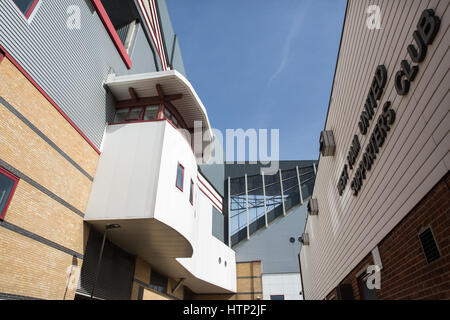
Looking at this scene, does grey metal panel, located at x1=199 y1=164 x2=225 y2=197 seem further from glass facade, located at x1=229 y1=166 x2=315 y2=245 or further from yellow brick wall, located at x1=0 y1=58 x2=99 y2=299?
yellow brick wall, located at x1=0 y1=58 x2=99 y2=299

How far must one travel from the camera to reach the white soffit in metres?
11.9

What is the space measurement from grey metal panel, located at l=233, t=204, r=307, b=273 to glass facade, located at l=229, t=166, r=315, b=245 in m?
0.74

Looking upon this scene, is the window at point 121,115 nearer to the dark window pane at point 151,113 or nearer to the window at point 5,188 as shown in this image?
the dark window pane at point 151,113

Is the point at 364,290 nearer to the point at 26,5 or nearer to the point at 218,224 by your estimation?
the point at 26,5

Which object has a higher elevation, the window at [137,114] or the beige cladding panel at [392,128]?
the window at [137,114]

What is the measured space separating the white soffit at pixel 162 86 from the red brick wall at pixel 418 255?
9565 mm

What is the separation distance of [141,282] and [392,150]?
13.2 meters

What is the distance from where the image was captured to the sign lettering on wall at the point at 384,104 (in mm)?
3736

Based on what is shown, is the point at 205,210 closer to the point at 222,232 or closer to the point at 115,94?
the point at 222,232

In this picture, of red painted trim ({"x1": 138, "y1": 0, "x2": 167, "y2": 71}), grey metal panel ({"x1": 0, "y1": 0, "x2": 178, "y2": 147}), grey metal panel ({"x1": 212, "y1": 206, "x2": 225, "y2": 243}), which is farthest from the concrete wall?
grey metal panel ({"x1": 0, "y1": 0, "x2": 178, "y2": 147})

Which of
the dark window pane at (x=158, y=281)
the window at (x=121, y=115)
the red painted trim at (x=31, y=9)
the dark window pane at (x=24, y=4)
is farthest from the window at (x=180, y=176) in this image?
the dark window pane at (x=158, y=281)

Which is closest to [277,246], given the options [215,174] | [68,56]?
[215,174]

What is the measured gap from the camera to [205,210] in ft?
75.8
